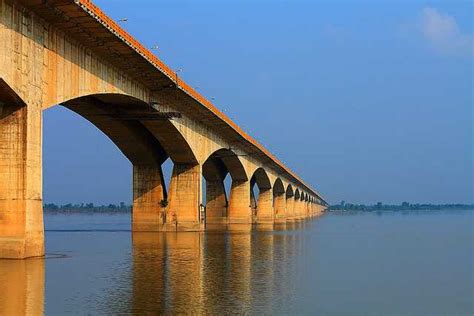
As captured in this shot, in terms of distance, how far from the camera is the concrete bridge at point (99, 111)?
28.1 m

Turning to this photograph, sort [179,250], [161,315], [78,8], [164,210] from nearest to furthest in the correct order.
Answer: [161,315]
[78,8]
[179,250]
[164,210]

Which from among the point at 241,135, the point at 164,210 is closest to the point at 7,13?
the point at 164,210

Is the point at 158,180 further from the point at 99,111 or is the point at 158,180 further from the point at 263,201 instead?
the point at 263,201

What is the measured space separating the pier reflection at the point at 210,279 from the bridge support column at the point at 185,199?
23.1 metres

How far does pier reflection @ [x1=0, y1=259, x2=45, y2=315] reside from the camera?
16891 millimetres

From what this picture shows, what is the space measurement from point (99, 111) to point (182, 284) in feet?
93.4

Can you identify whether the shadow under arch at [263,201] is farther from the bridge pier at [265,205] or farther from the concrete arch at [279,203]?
the concrete arch at [279,203]

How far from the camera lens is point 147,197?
62.5 m

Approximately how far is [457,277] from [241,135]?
46.0 meters

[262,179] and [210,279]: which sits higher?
[262,179]

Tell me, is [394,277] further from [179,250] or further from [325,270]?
[179,250]

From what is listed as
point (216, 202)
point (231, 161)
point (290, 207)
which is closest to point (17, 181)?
point (231, 161)

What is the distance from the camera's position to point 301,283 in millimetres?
22656

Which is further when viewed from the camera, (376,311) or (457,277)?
(457,277)
